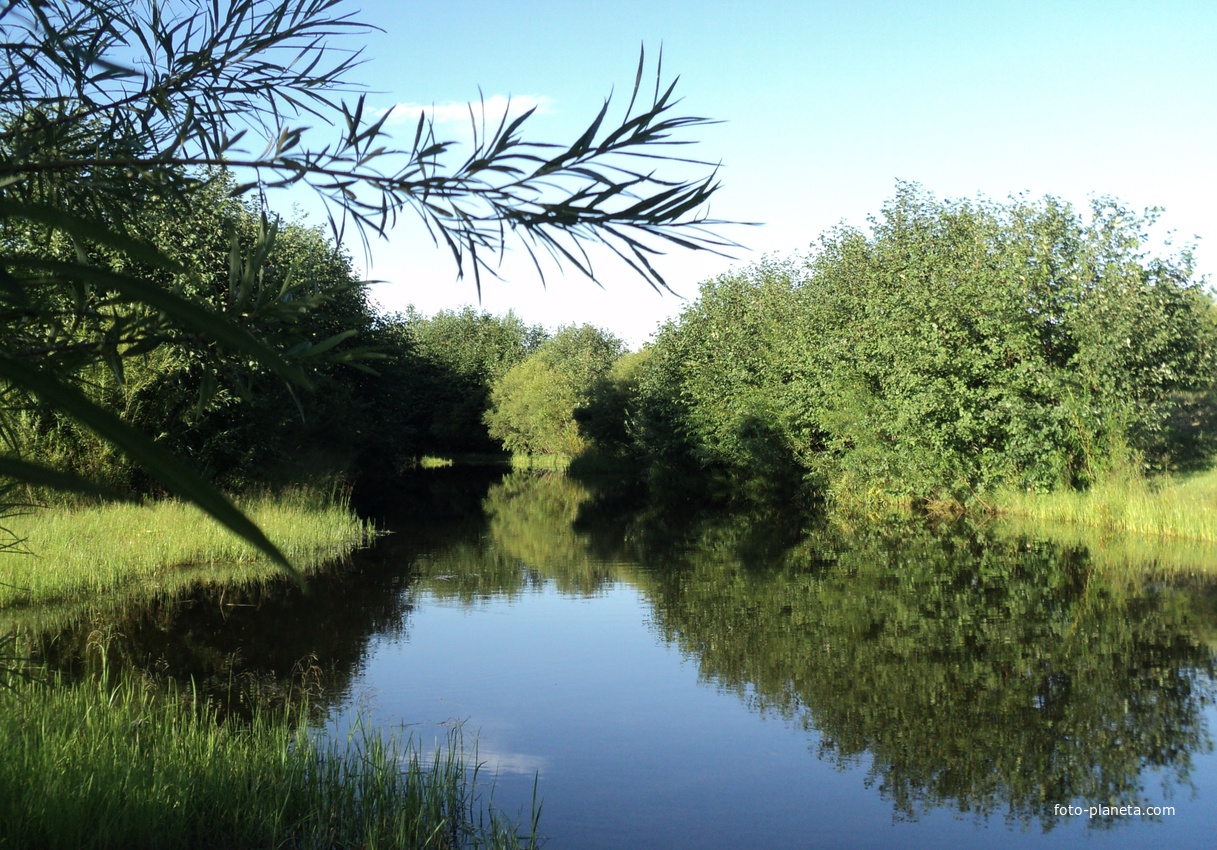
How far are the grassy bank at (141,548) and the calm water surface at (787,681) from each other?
3.24 feet

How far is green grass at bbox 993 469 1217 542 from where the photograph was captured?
48.1 feet

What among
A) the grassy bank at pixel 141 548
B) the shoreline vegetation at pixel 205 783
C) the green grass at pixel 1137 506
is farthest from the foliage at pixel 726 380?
the shoreline vegetation at pixel 205 783

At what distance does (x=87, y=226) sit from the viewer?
714 mm

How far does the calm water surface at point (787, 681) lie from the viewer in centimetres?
574

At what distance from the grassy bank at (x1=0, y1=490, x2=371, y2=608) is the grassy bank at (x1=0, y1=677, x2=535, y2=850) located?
4.42 metres

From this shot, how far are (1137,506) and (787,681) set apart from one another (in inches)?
401

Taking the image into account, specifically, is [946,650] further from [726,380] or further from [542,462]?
[542,462]

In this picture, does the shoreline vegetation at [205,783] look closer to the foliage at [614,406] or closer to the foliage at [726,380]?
the foliage at [726,380]

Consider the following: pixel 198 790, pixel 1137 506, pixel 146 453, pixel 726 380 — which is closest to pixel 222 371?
pixel 146 453

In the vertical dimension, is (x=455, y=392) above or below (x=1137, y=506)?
above

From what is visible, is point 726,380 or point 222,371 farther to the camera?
point 726,380

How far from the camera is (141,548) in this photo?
12117 mm

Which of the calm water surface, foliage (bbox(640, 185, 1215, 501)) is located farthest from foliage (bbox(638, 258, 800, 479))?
the calm water surface

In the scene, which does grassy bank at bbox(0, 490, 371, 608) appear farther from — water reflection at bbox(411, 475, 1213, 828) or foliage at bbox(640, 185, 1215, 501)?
foliage at bbox(640, 185, 1215, 501)
